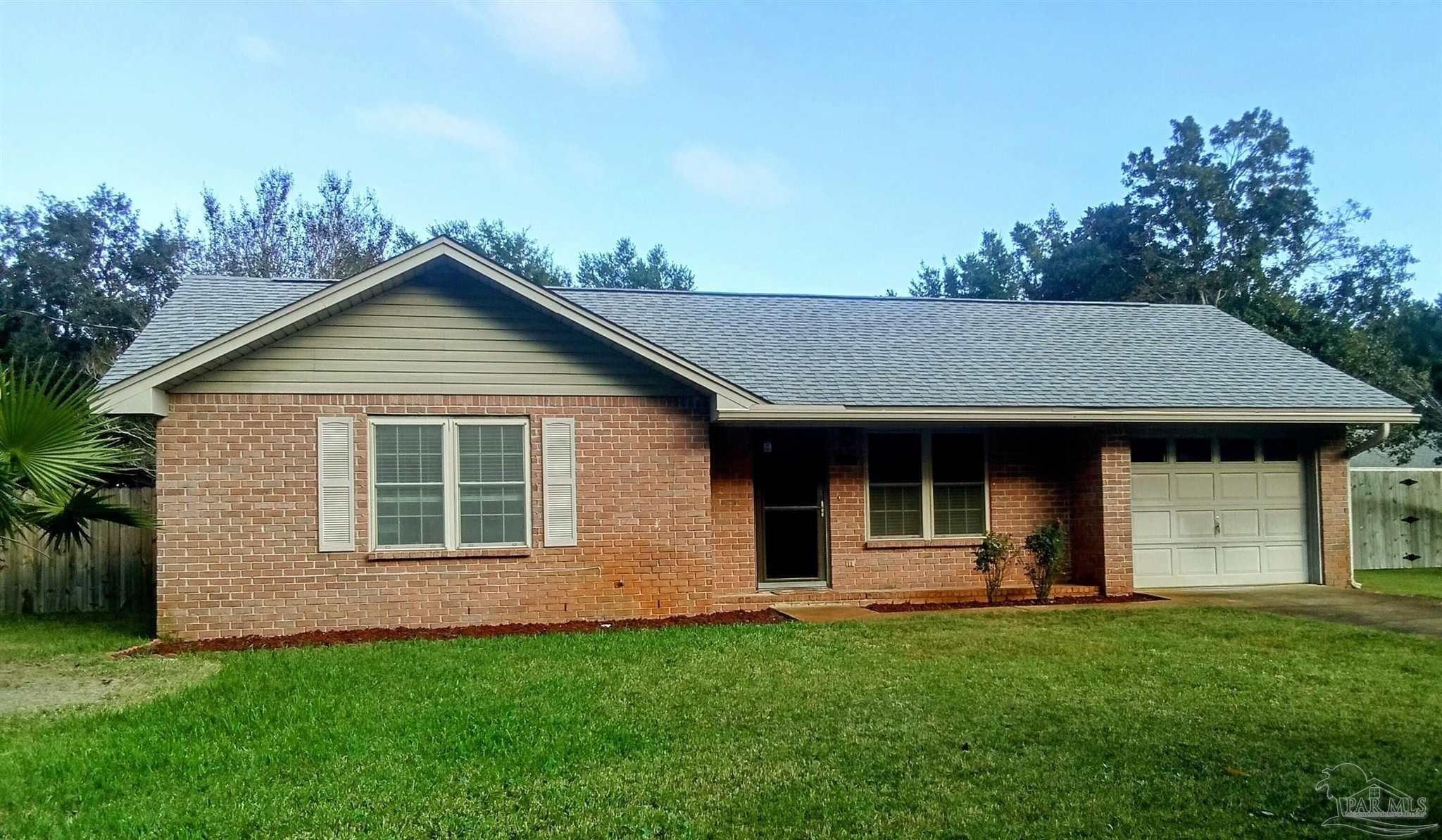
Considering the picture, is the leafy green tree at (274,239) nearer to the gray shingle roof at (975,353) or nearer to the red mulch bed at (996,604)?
the gray shingle roof at (975,353)

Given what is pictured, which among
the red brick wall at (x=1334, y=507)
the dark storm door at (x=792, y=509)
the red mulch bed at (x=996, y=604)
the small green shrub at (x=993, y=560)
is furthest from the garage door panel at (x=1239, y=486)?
the dark storm door at (x=792, y=509)

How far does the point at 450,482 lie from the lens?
11.6 metres

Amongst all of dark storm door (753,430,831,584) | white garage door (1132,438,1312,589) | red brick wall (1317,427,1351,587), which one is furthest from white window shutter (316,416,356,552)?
red brick wall (1317,427,1351,587)

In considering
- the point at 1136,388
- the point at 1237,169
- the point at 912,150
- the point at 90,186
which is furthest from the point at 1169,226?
the point at 90,186

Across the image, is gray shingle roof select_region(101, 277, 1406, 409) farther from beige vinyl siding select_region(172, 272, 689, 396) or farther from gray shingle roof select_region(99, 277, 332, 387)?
beige vinyl siding select_region(172, 272, 689, 396)

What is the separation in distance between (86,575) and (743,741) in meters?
12.1

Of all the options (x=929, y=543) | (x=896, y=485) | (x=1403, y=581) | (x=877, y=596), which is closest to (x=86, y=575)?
(x=877, y=596)

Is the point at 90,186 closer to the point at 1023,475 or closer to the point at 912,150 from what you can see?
the point at 912,150

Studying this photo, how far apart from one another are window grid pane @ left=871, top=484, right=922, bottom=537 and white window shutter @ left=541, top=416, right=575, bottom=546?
431 cm

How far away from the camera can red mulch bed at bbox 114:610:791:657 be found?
1055cm

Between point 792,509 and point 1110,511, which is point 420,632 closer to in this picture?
point 792,509

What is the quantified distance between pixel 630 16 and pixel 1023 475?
29.2ft

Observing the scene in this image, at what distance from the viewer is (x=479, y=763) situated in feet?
19.8

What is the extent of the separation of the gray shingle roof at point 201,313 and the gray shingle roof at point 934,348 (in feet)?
0.09
